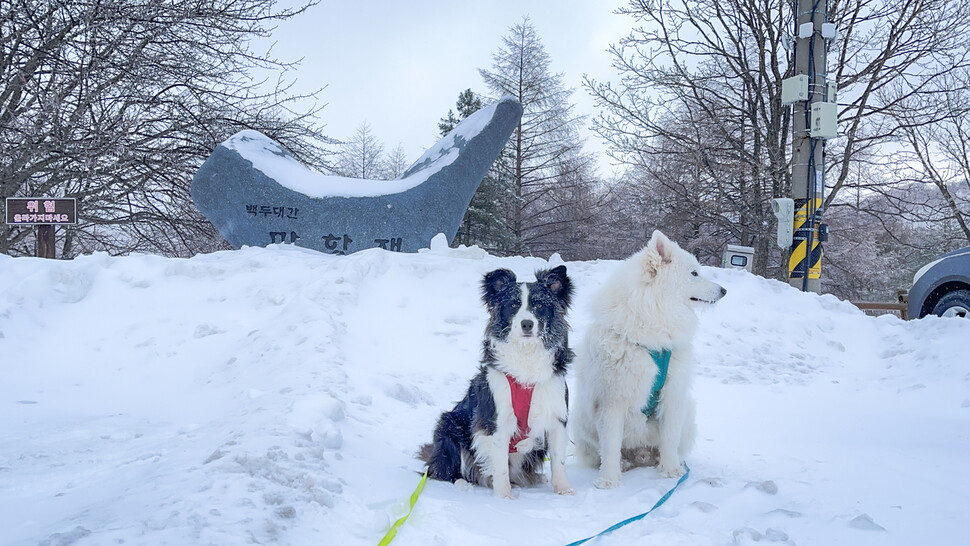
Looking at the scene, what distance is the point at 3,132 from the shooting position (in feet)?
35.1

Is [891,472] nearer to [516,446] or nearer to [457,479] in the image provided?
[516,446]

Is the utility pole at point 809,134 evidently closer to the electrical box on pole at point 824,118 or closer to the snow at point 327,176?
the electrical box on pole at point 824,118

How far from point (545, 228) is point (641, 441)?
24418 mm

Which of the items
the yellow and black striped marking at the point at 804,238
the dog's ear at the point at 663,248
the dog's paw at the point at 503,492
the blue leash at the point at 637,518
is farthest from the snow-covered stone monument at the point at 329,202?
the blue leash at the point at 637,518

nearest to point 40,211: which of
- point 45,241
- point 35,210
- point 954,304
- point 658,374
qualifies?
point 35,210

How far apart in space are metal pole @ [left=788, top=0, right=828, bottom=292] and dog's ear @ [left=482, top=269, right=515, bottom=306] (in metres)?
8.98

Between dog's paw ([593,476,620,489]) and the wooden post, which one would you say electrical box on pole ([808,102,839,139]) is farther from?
the wooden post

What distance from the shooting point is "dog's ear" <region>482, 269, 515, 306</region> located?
3.65 m

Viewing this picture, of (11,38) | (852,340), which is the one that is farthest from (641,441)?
(11,38)

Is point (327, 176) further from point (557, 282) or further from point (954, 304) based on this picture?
point (954, 304)

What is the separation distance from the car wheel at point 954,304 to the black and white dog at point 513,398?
6.56 m

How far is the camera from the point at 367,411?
15.9 ft

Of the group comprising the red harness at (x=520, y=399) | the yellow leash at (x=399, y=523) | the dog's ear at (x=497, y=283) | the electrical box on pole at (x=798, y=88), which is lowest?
the yellow leash at (x=399, y=523)

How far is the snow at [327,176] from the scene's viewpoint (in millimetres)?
10508
